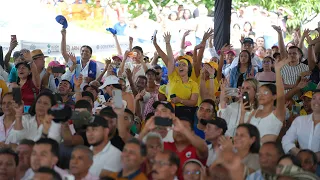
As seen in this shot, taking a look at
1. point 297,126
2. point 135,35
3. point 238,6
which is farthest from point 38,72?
point 238,6

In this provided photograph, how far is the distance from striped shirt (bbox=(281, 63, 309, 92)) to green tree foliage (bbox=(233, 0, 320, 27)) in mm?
9372

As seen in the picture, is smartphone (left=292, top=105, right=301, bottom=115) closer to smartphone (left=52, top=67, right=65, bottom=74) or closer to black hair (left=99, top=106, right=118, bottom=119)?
black hair (left=99, top=106, right=118, bottom=119)

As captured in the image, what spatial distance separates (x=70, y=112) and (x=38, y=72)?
279 centimetres

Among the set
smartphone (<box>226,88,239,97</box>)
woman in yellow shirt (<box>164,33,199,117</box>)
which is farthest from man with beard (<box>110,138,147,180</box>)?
woman in yellow shirt (<box>164,33,199,117</box>)

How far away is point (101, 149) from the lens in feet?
16.1

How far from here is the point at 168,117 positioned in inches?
197

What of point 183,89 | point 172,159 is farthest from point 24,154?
point 183,89

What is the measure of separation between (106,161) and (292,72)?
3904 mm

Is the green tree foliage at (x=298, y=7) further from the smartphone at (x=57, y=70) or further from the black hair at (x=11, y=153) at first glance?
the black hair at (x=11, y=153)

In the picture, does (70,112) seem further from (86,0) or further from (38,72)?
(86,0)

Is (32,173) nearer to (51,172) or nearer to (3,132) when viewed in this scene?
(51,172)

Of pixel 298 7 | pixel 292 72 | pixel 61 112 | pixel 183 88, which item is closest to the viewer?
pixel 61 112

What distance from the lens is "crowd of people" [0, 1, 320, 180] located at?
14.9 ft

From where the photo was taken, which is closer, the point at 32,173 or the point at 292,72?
the point at 32,173
